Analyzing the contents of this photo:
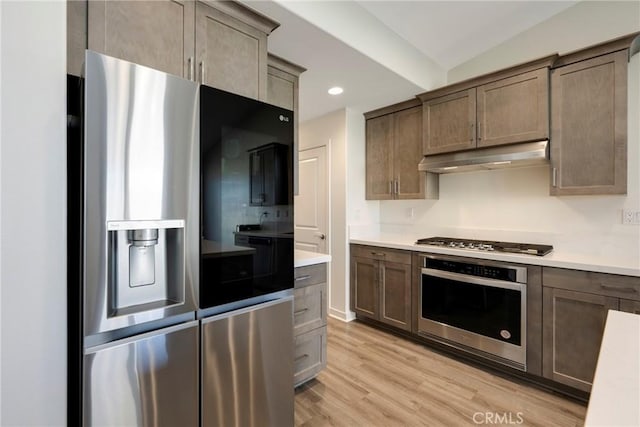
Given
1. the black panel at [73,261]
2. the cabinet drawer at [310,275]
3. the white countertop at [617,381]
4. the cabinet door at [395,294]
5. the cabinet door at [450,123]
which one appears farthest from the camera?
the cabinet door at [395,294]

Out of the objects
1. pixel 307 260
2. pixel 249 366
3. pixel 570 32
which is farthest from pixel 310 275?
pixel 570 32

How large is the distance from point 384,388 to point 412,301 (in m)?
0.88

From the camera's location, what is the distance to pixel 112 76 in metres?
1.02

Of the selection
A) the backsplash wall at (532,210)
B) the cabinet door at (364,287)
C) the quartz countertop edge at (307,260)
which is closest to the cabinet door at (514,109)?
the backsplash wall at (532,210)

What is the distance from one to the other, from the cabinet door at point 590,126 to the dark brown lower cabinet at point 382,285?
1.36m

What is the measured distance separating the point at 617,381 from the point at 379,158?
2.89m

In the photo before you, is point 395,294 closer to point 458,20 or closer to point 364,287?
point 364,287

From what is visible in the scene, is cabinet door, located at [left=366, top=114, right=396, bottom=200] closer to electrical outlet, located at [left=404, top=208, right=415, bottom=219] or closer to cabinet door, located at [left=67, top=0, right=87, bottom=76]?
electrical outlet, located at [left=404, top=208, right=415, bottom=219]

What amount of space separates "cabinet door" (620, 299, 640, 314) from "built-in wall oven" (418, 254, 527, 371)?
0.49 m

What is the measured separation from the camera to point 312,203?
12.3ft

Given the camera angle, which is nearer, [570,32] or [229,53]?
[229,53]

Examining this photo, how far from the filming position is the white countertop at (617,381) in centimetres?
57

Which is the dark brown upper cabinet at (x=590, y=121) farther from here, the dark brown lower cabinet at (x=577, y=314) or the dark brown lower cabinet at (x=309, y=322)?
the dark brown lower cabinet at (x=309, y=322)

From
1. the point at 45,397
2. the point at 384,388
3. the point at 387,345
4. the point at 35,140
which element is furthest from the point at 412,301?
the point at 35,140
